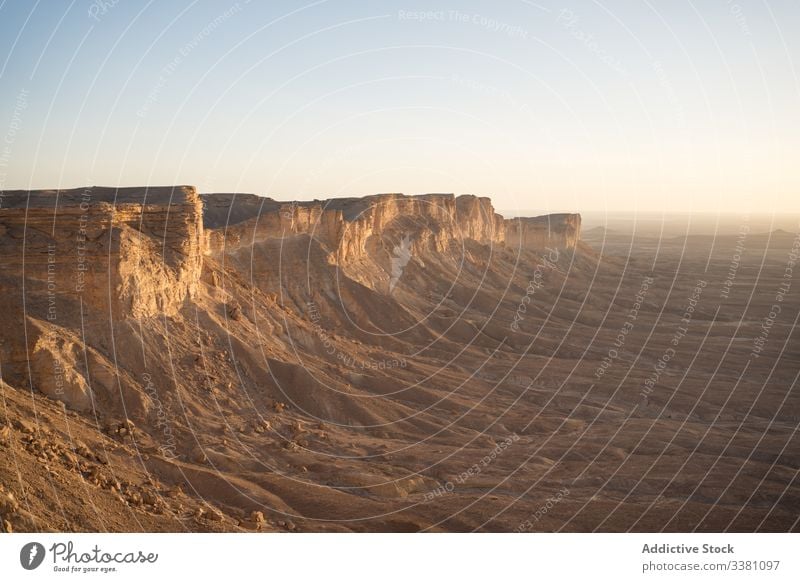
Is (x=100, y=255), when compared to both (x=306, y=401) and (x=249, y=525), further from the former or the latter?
(x=249, y=525)

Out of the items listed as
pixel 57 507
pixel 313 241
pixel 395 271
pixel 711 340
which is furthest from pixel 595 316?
pixel 57 507

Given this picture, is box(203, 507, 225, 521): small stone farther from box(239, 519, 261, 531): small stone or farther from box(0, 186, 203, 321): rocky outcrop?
box(0, 186, 203, 321): rocky outcrop

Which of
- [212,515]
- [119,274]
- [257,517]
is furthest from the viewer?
[119,274]

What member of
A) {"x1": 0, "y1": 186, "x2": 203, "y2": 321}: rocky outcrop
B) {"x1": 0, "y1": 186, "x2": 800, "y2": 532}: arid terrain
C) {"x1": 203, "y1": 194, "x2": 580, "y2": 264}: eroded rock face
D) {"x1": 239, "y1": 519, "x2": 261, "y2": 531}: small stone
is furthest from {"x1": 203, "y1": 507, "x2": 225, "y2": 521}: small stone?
{"x1": 203, "y1": 194, "x2": 580, "y2": 264}: eroded rock face

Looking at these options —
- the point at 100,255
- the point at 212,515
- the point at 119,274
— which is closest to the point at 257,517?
the point at 212,515

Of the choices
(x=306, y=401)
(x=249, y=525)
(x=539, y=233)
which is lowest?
(x=249, y=525)

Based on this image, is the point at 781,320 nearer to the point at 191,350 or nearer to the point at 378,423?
the point at 378,423

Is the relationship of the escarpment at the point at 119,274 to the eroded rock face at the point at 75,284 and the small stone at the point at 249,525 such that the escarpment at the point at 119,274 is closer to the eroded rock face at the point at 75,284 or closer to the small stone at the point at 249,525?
the eroded rock face at the point at 75,284
